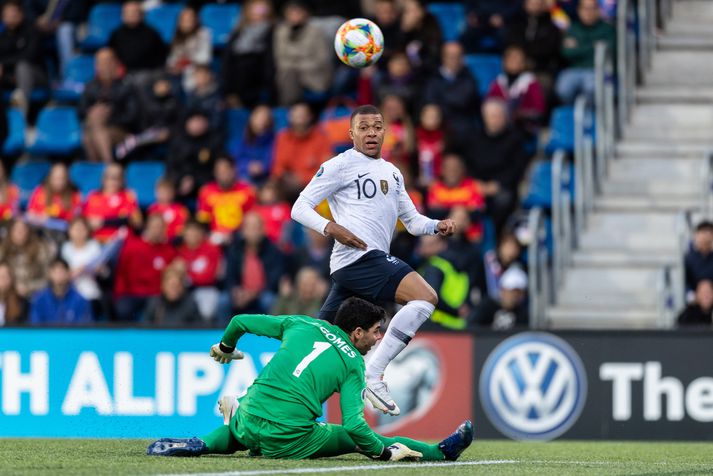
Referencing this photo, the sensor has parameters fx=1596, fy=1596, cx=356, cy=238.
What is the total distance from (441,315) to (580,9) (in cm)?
457

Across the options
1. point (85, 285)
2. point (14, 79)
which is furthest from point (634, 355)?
point (14, 79)

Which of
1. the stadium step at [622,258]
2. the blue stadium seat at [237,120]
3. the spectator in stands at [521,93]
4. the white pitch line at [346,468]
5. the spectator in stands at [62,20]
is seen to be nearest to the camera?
the white pitch line at [346,468]

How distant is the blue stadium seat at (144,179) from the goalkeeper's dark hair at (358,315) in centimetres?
998

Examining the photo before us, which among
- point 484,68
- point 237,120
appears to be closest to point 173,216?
point 237,120

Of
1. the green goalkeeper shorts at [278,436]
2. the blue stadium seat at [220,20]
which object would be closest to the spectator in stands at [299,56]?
the blue stadium seat at [220,20]

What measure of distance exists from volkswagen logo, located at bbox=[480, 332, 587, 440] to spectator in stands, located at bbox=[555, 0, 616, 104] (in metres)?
4.17

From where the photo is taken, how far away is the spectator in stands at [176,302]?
15.9m

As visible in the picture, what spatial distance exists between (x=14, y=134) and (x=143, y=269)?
167 inches

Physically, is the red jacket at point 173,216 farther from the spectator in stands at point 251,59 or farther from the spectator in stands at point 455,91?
the spectator in stands at point 455,91

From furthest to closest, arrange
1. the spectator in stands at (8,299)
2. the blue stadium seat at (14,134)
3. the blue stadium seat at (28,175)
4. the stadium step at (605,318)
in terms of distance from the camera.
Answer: the blue stadium seat at (14,134) → the blue stadium seat at (28,175) → the spectator in stands at (8,299) → the stadium step at (605,318)

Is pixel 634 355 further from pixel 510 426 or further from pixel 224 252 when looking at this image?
pixel 224 252

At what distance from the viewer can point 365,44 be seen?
434 inches

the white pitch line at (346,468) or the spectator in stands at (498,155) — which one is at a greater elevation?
the spectator in stands at (498,155)

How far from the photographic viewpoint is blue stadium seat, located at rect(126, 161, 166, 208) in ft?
61.7
